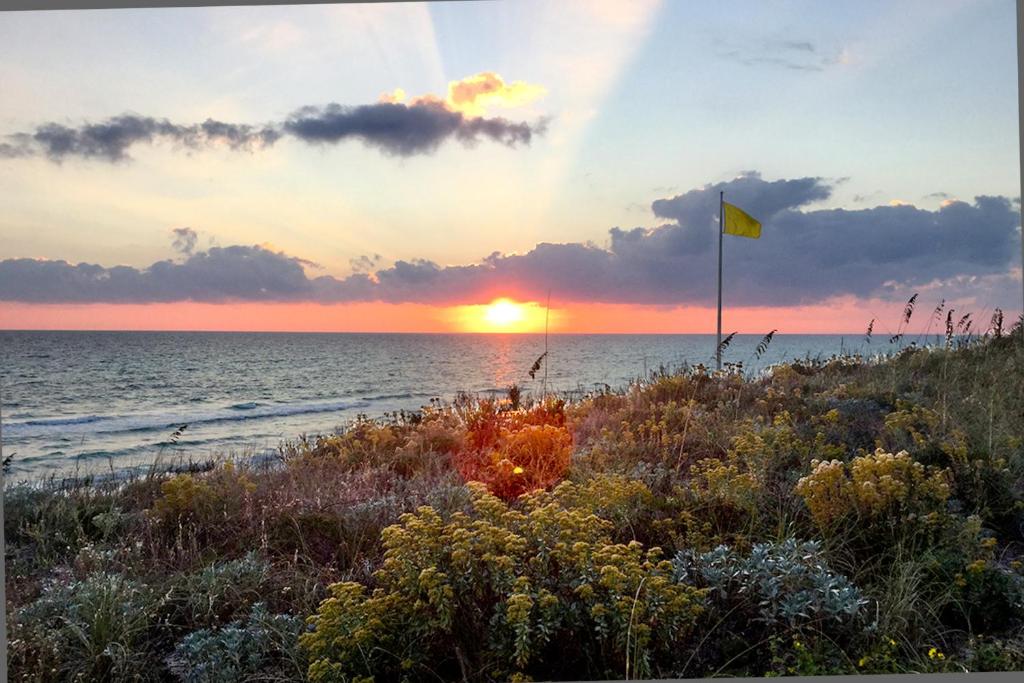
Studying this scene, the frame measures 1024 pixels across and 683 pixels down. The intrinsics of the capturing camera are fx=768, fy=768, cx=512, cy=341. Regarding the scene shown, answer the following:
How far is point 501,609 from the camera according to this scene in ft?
8.91

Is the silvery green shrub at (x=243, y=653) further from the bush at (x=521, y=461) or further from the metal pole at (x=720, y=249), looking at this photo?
the metal pole at (x=720, y=249)

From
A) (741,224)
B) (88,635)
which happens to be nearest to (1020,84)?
(741,224)

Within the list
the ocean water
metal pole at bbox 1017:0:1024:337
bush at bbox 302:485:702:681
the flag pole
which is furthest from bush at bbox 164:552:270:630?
metal pole at bbox 1017:0:1024:337

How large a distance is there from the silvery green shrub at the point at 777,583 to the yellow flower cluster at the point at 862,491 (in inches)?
14.1

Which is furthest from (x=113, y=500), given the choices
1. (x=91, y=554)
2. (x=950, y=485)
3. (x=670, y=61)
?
(x=950, y=485)

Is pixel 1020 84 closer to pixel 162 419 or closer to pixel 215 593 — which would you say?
pixel 215 593

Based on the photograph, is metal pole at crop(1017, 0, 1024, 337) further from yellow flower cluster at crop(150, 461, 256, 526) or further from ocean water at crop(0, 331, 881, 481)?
yellow flower cluster at crop(150, 461, 256, 526)

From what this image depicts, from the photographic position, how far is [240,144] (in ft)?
13.5

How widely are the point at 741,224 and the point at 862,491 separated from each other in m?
1.87

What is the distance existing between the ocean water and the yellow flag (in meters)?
0.73

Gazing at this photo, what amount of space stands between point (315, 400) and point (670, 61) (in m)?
5.11

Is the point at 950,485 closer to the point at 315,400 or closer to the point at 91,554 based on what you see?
the point at 91,554

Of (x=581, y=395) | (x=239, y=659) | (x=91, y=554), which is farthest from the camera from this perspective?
(x=581, y=395)

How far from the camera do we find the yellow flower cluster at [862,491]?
3344 millimetres
